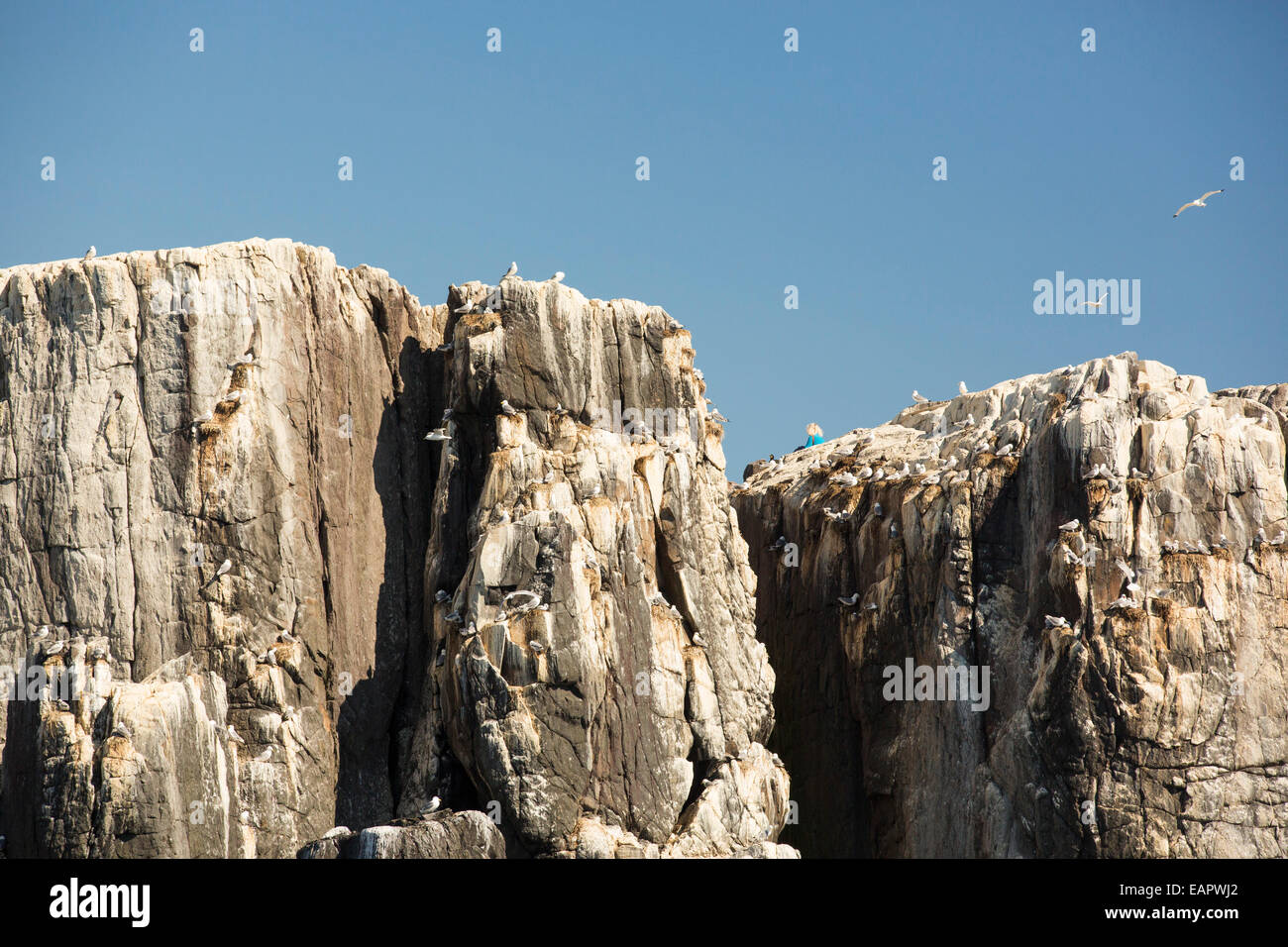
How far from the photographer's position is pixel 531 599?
49.2 m

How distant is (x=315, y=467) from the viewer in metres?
54.1

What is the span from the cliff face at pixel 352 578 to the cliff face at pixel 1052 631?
16.9 feet

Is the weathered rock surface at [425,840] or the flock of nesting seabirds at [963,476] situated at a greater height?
the flock of nesting seabirds at [963,476]

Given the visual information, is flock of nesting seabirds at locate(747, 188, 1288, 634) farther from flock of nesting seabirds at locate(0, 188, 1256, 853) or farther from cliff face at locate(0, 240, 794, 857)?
cliff face at locate(0, 240, 794, 857)

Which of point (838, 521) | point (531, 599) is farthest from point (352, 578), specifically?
point (838, 521)

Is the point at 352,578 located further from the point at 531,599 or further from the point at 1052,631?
the point at 1052,631

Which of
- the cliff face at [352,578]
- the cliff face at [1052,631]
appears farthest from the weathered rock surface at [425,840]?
the cliff face at [1052,631]

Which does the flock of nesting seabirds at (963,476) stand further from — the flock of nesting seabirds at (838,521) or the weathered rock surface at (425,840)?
the weathered rock surface at (425,840)

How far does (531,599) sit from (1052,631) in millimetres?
13629

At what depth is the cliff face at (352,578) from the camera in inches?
1893

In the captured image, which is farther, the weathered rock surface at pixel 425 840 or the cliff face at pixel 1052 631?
the cliff face at pixel 1052 631

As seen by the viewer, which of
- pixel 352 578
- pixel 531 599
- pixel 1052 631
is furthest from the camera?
pixel 352 578
